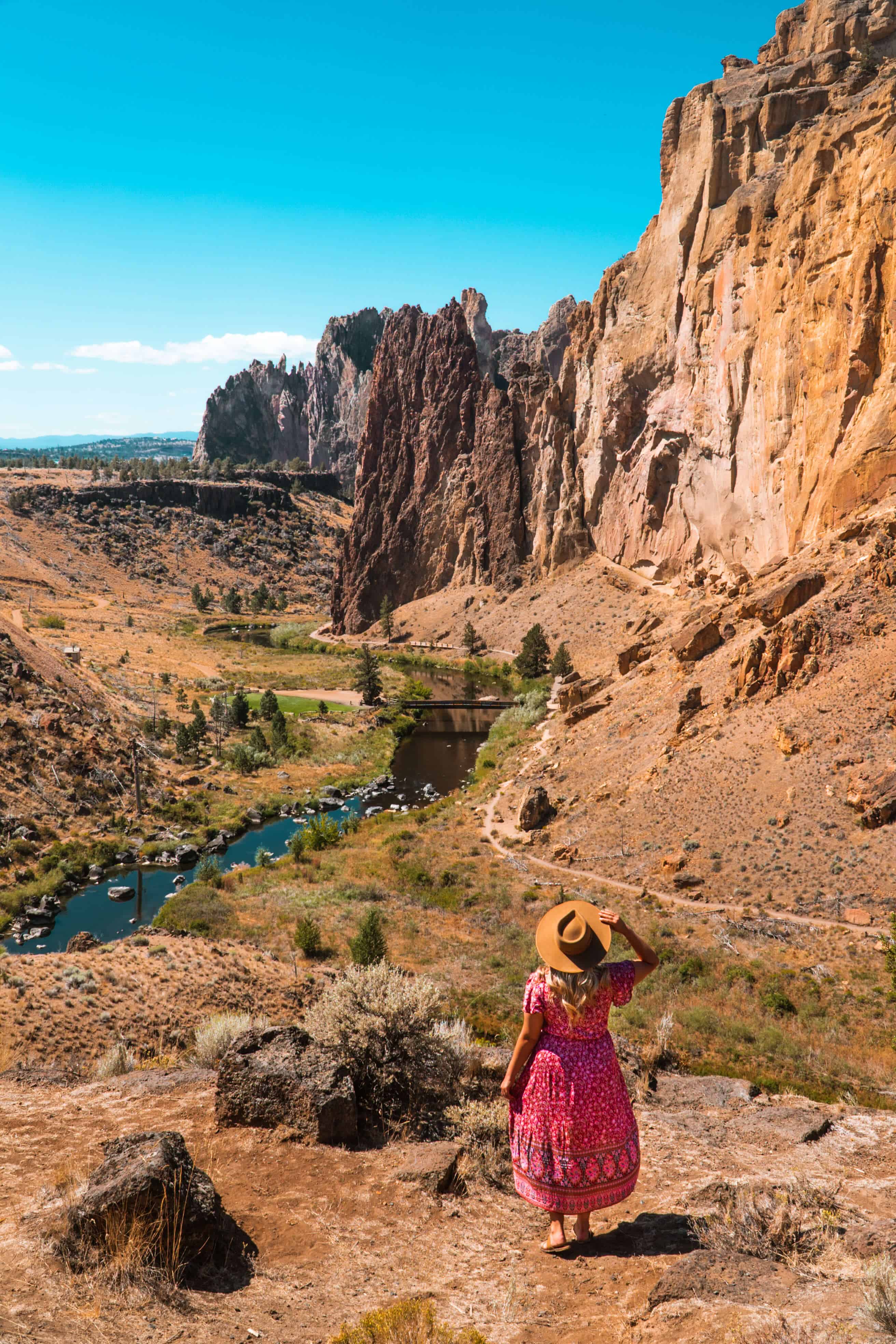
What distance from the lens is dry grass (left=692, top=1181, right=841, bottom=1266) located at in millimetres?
6141

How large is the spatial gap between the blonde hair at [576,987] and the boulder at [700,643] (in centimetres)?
3549

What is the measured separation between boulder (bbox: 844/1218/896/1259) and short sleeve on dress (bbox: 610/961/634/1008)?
2290mm

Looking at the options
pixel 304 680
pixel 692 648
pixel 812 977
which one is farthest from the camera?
pixel 304 680

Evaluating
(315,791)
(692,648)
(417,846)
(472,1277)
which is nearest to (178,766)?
(315,791)

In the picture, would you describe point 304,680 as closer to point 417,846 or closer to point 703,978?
point 417,846

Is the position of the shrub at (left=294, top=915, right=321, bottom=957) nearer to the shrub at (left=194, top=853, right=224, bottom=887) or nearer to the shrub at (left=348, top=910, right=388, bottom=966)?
the shrub at (left=348, top=910, right=388, bottom=966)

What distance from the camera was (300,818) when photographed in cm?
4409

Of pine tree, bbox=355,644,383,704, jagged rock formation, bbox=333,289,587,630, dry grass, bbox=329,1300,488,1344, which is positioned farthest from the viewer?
jagged rock formation, bbox=333,289,587,630

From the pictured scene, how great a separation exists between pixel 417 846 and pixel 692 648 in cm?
1632

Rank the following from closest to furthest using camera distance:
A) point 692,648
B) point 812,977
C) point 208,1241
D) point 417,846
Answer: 1. point 208,1241
2. point 812,977
3. point 417,846
4. point 692,648

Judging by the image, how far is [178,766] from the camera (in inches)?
1885

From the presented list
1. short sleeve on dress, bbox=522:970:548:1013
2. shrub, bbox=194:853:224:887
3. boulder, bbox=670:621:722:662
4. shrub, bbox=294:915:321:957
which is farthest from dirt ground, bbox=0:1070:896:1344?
boulder, bbox=670:621:722:662

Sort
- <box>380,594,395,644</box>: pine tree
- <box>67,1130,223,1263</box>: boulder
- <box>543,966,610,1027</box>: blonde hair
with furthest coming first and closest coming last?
1. <box>380,594,395,644</box>: pine tree
2. <box>543,966,610,1027</box>: blonde hair
3. <box>67,1130,223,1263</box>: boulder

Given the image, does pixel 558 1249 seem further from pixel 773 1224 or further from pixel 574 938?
pixel 574 938
